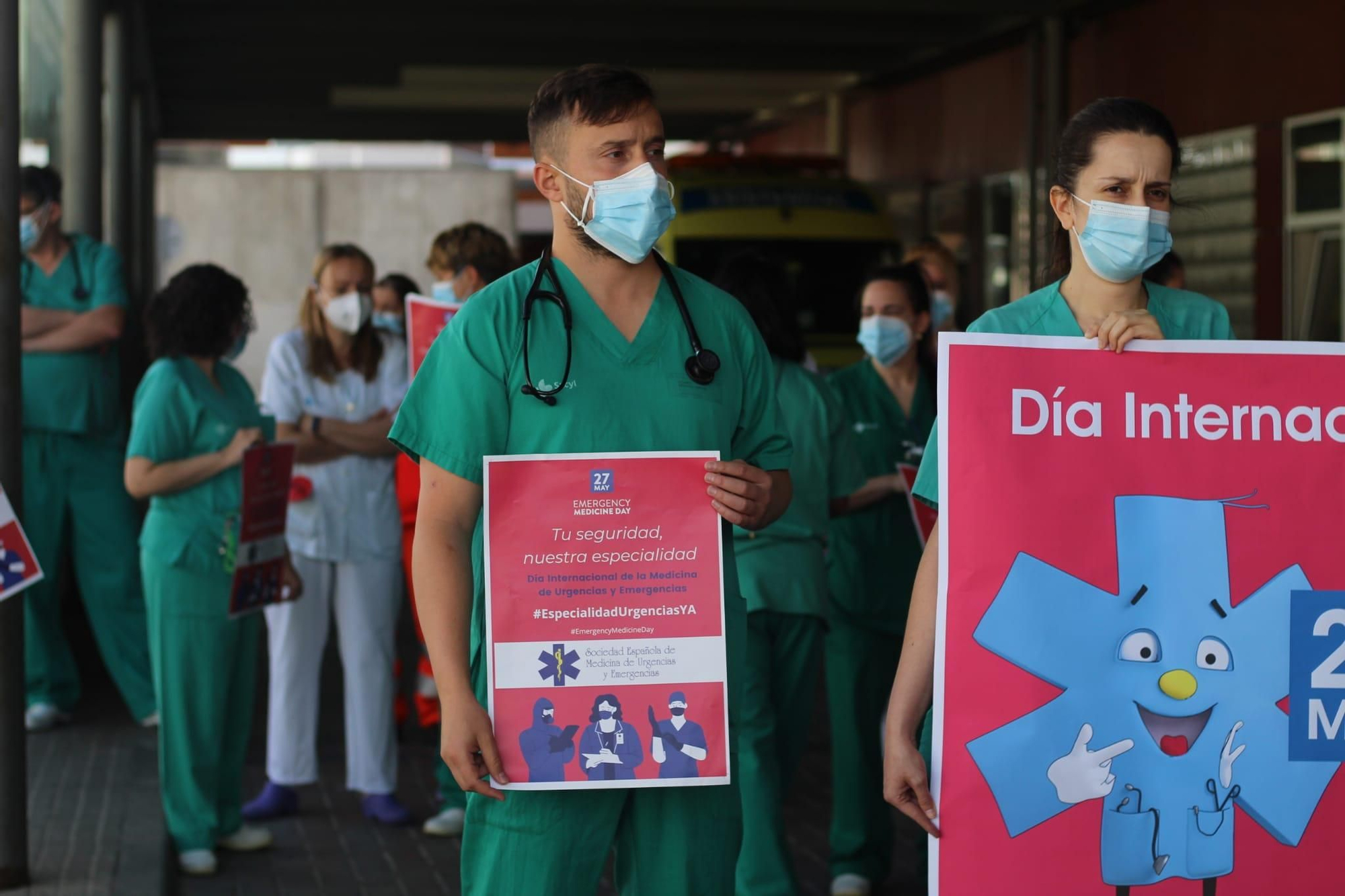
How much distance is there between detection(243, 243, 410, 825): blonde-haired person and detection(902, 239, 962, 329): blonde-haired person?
2461 millimetres

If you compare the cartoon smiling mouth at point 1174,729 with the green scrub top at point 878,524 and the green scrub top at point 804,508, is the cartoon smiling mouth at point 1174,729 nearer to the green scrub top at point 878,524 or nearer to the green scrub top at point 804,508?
the green scrub top at point 804,508

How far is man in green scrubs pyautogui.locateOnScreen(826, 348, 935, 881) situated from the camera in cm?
549

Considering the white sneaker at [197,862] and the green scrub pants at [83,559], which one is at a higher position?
the green scrub pants at [83,559]

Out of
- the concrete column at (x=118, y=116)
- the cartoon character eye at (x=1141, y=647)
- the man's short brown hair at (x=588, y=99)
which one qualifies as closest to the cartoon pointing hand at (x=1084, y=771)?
the cartoon character eye at (x=1141, y=647)

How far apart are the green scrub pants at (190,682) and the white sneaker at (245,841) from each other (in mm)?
247

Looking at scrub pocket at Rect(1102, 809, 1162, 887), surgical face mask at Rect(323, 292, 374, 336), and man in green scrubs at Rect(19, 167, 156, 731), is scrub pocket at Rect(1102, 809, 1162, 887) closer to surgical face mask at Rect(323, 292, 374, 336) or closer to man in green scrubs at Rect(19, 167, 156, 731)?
surgical face mask at Rect(323, 292, 374, 336)

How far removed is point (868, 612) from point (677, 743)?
279 centimetres

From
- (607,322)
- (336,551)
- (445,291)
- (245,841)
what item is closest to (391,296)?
(445,291)

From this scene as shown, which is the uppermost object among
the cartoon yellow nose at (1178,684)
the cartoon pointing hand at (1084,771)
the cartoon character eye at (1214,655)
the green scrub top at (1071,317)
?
the green scrub top at (1071,317)

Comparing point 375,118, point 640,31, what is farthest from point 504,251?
point 375,118

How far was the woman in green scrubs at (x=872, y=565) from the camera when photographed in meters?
5.49

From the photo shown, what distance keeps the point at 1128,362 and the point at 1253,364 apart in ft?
0.63

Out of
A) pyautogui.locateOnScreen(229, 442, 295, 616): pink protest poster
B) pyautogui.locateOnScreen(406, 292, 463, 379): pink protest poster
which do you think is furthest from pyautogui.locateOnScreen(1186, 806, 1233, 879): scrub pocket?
pyautogui.locateOnScreen(406, 292, 463, 379): pink protest poster

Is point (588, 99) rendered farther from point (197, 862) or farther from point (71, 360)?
point (71, 360)
